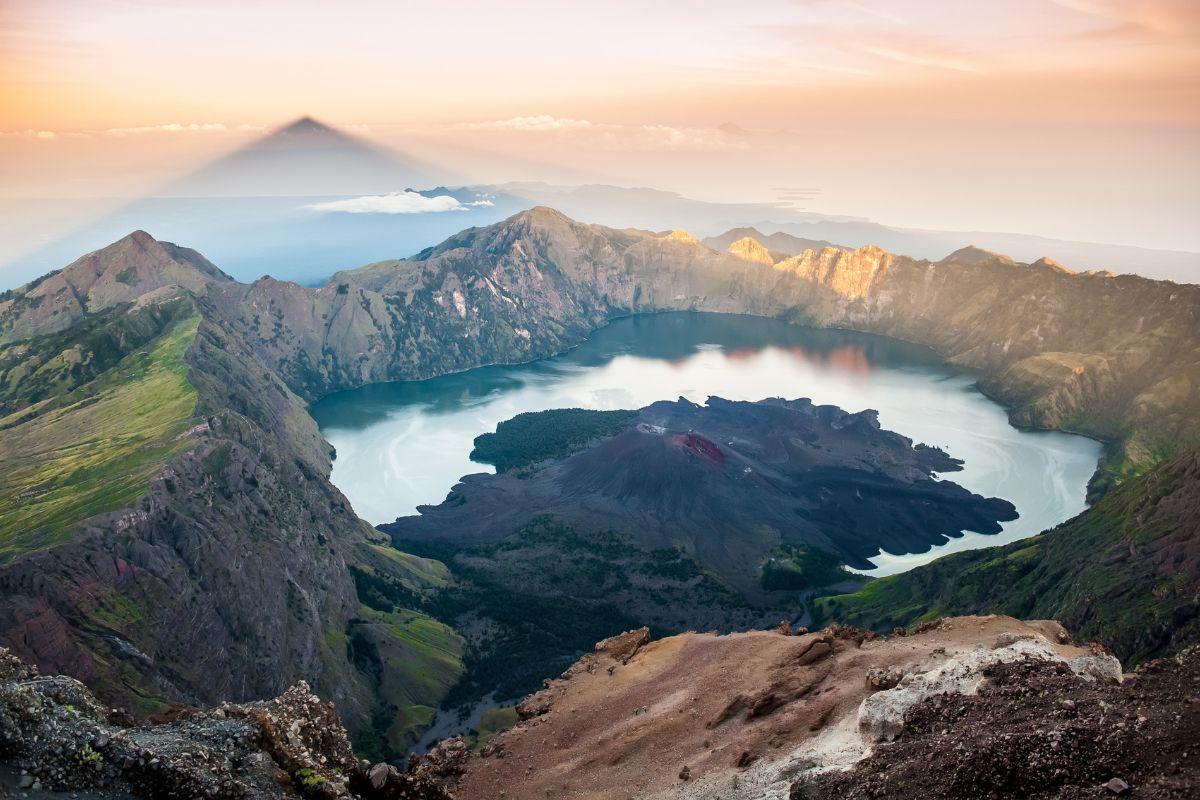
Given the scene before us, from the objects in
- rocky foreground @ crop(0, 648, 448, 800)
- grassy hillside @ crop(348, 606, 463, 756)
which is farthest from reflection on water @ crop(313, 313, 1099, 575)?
rocky foreground @ crop(0, 648, 448, 800)

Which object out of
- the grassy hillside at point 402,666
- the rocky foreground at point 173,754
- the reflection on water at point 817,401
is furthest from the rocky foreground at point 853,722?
the reflection on water at point 817,401

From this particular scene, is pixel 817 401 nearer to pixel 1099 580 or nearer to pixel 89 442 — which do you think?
pixel 1099 580

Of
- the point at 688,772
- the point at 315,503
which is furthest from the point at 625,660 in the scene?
the point at 315,503

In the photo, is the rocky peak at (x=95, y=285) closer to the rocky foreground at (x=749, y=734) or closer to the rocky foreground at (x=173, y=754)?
the rocky foreground at (x=749, y=734)

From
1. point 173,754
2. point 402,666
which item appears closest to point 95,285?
point 402,666

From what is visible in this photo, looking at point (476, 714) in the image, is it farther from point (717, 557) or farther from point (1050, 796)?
point (1050, 796)

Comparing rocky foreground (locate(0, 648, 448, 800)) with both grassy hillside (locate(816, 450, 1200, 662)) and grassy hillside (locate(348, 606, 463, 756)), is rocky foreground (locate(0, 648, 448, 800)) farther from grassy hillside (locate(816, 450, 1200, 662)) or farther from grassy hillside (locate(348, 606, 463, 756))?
grassy hillside (locate(816, 450, 1200, 662))

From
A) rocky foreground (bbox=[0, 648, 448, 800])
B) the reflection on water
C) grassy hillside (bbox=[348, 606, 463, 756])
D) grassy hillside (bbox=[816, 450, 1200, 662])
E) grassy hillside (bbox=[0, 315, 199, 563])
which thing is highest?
rocky foreground (bbox=[0, 648, 448, 800])
